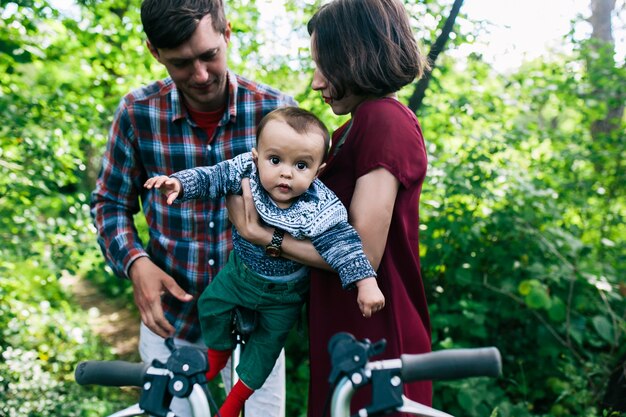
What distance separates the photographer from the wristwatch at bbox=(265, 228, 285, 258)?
168cm

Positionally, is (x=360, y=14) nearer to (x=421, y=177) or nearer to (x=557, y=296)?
(x=421, y=177)

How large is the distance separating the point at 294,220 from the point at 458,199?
2.36 meters

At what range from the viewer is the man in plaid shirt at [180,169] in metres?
2.27

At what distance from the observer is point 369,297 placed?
1509 millimetres

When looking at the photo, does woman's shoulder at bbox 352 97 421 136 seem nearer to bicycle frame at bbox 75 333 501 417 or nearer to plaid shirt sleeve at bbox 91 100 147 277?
A: bicycle frame at bbox 75 333 501 417

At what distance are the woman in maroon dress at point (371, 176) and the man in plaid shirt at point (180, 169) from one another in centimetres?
58

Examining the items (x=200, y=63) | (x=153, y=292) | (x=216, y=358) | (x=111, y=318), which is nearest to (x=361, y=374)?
(x=216, y=358)

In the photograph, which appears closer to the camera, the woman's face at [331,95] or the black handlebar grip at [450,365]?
the black handlebar grip at [450,365]

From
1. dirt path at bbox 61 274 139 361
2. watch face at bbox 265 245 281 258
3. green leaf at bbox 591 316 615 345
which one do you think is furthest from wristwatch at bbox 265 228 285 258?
dirt path at bbox 61 274 139 361

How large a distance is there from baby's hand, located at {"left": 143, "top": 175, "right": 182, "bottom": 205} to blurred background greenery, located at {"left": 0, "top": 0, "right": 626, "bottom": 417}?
2116 millimetres

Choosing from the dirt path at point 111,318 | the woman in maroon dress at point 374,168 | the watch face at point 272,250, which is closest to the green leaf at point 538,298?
the woman in maroon dress at point 374,168

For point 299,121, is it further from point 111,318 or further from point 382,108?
point 111,318

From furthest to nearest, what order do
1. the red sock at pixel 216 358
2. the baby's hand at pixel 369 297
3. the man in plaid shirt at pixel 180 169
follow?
the man in plaid shirt at pixel 180 169 → the red sock at pixel 216 358 → the baby's hand at pixel 369 297

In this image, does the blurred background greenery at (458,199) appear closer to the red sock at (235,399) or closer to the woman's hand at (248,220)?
the red sock at (235,399)
